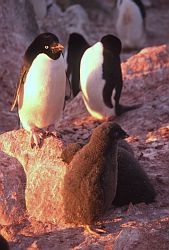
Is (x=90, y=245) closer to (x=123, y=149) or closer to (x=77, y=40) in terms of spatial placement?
(x=123, y=149)

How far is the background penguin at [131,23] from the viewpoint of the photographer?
12.9 metres

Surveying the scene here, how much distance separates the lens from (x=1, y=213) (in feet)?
16.0

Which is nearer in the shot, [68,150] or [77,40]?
[68,150]

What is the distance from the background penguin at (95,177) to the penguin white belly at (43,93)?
2.97 ft

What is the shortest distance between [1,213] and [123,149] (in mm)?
1023

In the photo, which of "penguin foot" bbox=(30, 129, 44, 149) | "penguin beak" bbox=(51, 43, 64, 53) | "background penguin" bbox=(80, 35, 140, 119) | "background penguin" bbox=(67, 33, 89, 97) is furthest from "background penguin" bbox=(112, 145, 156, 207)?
"background penguin" bbox=(67, 33, 89, 97)

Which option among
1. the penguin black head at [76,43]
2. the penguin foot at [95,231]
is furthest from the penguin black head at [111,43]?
the penguin foot at [95,231]

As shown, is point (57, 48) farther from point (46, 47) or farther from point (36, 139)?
point (36, 139)

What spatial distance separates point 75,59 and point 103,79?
1786 mm

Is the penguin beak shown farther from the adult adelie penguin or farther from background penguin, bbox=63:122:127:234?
background penguin, bbox=63:122:127:234

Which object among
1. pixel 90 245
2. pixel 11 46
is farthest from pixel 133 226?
pixel 11 46

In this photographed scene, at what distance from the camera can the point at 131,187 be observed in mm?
4852

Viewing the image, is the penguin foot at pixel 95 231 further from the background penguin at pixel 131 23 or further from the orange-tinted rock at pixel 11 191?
the background penguin at pixel 131 23

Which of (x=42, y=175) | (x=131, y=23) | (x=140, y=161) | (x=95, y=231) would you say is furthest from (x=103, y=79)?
(x=131, y=23)
